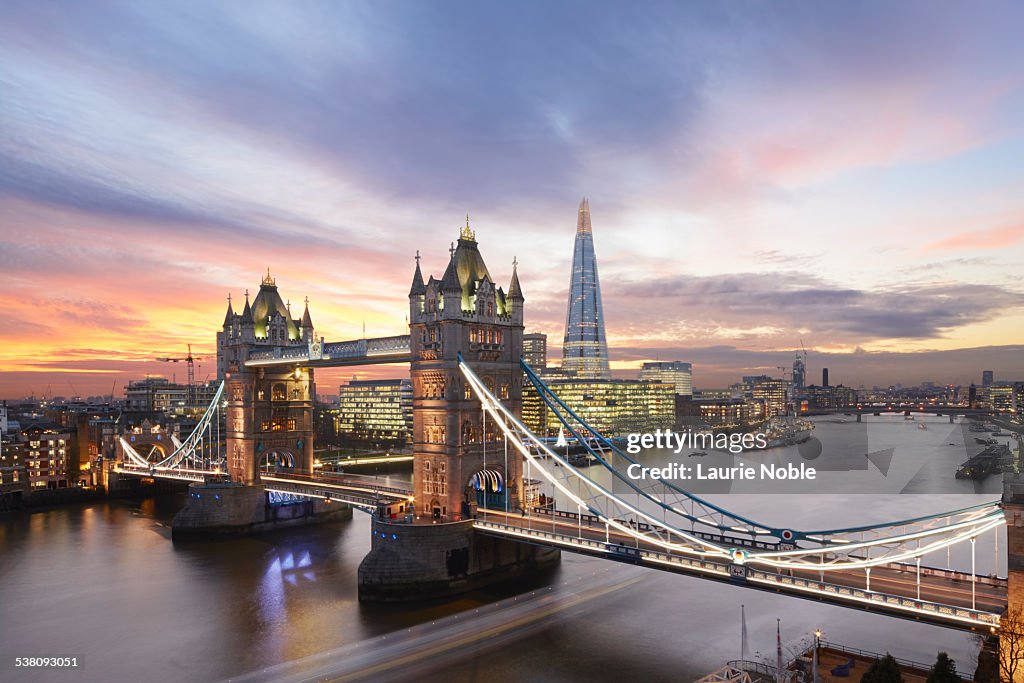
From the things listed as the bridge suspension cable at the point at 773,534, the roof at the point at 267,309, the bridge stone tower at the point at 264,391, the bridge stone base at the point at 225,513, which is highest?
the roof at the point at 267,309

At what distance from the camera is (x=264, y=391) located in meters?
75.0

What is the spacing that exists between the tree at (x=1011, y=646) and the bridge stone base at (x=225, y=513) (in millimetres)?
62311

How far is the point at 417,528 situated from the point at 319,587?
11.1 m

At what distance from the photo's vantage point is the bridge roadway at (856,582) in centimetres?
2919

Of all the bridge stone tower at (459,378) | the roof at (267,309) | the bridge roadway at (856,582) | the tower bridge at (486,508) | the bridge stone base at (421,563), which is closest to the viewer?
the bridge roadway at (856,582)

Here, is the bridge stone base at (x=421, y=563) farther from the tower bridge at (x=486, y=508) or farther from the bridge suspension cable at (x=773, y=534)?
the bridge suspension cable at (x=773, y=534)

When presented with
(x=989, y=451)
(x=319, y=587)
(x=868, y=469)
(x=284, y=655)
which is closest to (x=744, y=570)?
(x=284, y=655)

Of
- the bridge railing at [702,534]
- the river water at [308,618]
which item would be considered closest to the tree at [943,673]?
the river water at [308,618]

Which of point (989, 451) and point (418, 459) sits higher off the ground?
point (418, 459)

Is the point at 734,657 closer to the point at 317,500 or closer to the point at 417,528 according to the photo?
the point at 417,528

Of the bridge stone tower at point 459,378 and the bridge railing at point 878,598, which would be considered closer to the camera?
the bridge railing at point 878,598

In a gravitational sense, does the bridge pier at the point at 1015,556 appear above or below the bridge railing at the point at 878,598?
above

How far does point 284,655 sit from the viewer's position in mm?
39656

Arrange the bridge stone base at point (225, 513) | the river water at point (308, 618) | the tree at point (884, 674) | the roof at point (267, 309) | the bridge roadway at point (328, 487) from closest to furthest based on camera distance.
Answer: the tree at point (884, 674)
the river water at point (308, 618)
the bridge roadway at point (328, 487)
the bridge stone base at point (225, 513)
the roof at point (267, 309)
